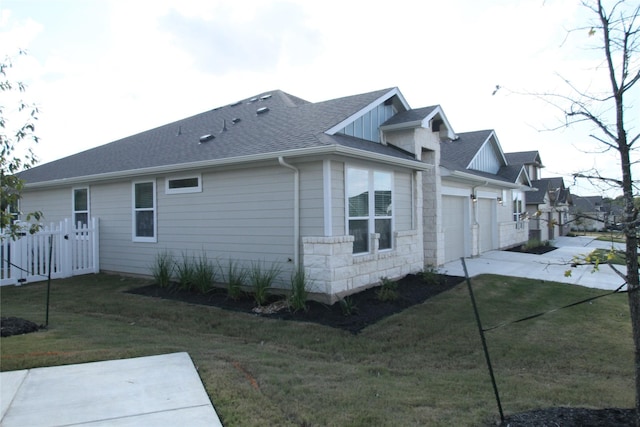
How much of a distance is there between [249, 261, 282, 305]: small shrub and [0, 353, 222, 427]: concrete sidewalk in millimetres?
3415

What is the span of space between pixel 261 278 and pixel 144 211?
4.76m

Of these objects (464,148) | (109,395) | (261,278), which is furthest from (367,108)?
(464,148)

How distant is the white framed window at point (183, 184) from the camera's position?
10.3 m

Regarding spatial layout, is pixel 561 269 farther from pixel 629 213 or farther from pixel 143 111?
pixel 143 111

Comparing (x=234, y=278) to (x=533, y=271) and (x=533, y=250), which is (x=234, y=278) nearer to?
(x=533, y=271)

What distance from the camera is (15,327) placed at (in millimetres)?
6203

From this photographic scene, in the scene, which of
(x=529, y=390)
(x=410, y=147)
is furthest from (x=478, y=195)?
(x=529, y=390)

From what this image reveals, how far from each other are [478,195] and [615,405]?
13.6 meters

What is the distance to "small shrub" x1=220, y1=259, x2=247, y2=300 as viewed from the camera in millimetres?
8797

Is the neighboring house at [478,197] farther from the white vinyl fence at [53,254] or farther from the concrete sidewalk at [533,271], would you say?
the white vinyl fence at [53,254]

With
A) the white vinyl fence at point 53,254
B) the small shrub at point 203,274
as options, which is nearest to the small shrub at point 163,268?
the small shrub at point 203,274

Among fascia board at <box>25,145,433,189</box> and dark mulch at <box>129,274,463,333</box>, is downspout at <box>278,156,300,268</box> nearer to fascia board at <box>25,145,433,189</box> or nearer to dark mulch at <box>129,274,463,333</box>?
fascia board at <box>25,145,433,189</box>

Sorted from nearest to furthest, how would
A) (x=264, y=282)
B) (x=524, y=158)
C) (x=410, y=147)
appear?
(x=264, y=282), (x=410, y=147), (x=524, y=158)

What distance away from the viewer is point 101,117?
687 inches
